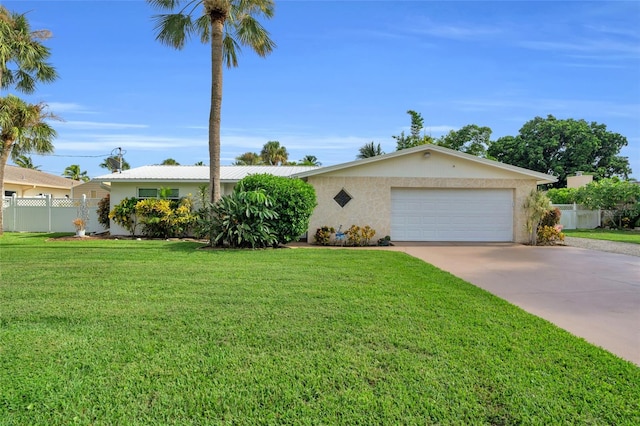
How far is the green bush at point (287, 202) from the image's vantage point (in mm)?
11844

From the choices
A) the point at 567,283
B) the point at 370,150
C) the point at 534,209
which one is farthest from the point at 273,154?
the point at 567,283

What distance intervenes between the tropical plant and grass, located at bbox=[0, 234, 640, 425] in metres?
9.22

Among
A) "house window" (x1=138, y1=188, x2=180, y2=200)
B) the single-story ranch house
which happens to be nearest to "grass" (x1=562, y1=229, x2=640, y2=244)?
the single-story ranch house

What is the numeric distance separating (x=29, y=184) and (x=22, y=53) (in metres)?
13.4

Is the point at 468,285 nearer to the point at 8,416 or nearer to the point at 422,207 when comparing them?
the point at 8,416

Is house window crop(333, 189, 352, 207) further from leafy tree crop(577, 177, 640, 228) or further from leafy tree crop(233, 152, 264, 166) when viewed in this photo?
leafy tree crop(233, 152, 264, 166)

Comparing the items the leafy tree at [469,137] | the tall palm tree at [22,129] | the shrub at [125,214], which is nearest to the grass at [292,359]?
the shrub at [125,214]

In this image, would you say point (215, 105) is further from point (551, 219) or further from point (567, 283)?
point (551, 219)

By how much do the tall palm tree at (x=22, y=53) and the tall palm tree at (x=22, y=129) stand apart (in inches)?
45.1

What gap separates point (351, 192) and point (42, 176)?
96.9 feet

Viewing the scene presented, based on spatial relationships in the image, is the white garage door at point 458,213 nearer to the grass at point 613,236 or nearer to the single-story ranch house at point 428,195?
the single-story ranch house at point 428,195

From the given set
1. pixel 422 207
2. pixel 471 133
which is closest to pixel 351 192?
pixel 422 207

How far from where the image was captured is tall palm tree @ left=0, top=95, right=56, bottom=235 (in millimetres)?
15375

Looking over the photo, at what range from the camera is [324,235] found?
44.8 feet
